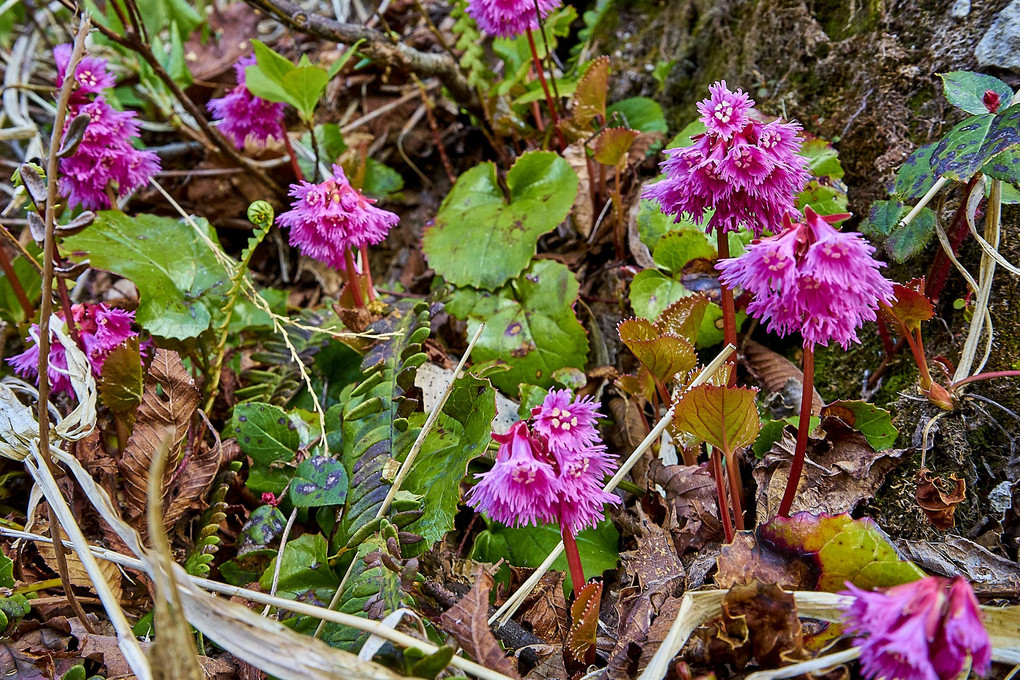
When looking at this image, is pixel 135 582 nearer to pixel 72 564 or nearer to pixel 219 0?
pixel 72 564

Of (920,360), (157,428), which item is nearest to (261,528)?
(157,428)

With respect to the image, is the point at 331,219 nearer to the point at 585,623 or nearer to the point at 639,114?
the point at 585,623

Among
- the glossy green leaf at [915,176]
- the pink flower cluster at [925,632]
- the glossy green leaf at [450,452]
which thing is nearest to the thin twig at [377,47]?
the glossy green leaf at [450,452]

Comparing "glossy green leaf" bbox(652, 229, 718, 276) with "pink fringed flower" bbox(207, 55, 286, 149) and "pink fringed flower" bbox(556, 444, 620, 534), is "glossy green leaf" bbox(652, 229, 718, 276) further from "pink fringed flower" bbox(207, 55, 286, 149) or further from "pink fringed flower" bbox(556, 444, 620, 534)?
"pink fringed flower" bbox(207, 55, 286, 149)

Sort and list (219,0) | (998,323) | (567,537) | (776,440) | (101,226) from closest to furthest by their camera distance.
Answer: (567,537) → (998,323) → (776,440) → (101,226) → (219,0)

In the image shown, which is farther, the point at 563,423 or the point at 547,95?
the point at 547,95

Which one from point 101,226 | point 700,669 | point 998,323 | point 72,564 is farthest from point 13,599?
point 998,323

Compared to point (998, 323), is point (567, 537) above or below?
Answer: below

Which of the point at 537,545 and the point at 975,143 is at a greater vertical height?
the point at 975,143
